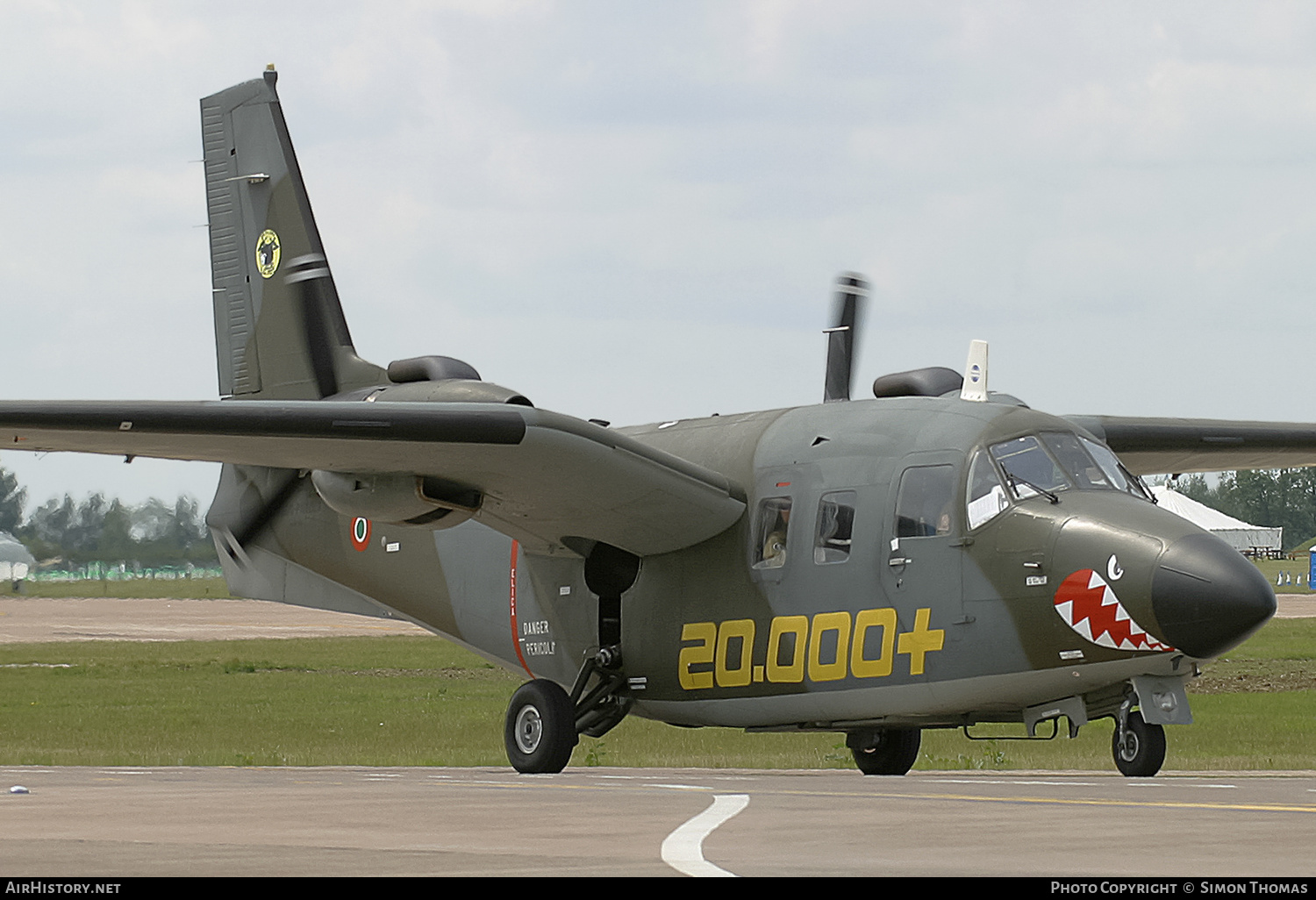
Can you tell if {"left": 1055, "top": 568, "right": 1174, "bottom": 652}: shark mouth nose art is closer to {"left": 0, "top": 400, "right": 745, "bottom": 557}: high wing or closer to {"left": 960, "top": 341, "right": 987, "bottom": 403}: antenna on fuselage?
{"left": 960, "top": 341, "right": 987, "bottom": 403}: antenna on fuselage

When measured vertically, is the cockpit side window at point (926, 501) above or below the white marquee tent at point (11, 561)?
above

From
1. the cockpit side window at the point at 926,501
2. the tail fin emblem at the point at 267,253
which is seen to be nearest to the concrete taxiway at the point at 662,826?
the cockpit side window at the point at 926,501

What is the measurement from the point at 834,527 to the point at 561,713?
379 centimetres

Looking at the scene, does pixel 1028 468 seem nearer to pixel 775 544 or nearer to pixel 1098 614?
pixel 1098 614

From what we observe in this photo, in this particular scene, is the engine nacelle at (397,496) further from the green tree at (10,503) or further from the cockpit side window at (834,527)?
the green tree at (10,503)

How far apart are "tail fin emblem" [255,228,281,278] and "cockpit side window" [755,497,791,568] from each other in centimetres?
838

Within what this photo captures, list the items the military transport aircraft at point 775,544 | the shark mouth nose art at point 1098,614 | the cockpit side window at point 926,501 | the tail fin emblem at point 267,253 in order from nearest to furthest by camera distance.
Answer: the shark mouth nose art at point 1098,614, the military transport aircraft at point 775,544, the cockpit side window at point 926,501, the tail fin emblem at point 267,253

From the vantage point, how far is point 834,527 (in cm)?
1839

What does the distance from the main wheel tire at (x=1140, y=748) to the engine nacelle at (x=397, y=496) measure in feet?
22.1

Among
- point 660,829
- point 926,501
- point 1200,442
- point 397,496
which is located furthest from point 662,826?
point 1200,442

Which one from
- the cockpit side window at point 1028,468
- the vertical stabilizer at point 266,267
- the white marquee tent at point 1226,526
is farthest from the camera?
the white marquee tent at point 1226,526

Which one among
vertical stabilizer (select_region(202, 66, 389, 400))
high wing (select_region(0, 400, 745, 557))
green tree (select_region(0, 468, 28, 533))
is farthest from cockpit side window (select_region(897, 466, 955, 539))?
green tree (select_region(0, 468, 28, 533))

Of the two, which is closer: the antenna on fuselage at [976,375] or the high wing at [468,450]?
the high wing at [468,450]

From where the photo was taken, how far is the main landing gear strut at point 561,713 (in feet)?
65.9
